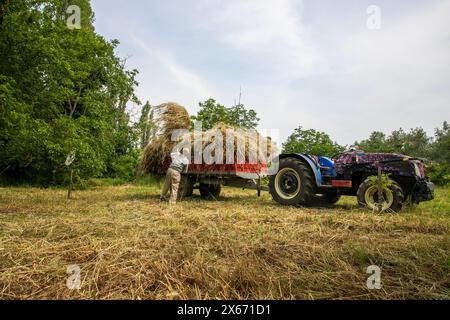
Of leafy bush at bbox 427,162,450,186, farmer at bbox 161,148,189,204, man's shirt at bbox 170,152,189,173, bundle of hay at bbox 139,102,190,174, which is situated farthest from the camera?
leafy bush at bbox 427,162,450,186

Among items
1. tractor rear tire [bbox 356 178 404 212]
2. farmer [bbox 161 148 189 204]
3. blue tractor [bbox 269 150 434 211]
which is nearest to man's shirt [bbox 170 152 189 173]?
farmer [bbox 161 148 189 204]

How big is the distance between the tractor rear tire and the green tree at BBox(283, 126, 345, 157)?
22671 millimetres

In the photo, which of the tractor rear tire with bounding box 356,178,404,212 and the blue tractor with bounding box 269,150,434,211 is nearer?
the tractor rear tire with bounding box 356,178,404,212

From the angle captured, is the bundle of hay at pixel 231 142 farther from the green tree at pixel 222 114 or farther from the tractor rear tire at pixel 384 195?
the green tree at pixel 222 114

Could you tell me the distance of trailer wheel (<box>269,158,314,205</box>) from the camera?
7.01 meters

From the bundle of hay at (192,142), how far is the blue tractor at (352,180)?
2.45 feet

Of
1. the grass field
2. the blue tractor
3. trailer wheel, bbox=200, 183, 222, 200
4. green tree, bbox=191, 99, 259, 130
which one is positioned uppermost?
green tree, bbox=191, 99, 259, 130

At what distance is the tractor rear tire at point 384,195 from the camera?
18.5 feet

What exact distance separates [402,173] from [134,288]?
→ 5.63 metres

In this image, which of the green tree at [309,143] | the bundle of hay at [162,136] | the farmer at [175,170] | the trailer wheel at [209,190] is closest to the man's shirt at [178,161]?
the farmer at [175,170]

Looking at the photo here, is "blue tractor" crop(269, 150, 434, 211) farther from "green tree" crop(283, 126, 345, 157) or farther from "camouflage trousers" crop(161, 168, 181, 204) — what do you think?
"green tree" crop(283, 126, 345, 157)

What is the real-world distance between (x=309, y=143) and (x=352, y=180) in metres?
25.1

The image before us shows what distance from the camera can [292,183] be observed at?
24.2 ft

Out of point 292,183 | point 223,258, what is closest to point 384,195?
point 292,183
